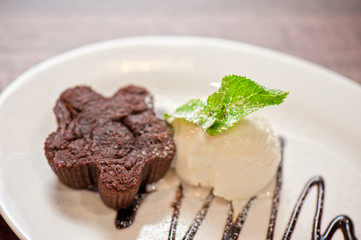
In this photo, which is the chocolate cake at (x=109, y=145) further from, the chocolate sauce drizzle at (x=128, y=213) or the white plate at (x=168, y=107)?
the white plate at (x=168, y=107)

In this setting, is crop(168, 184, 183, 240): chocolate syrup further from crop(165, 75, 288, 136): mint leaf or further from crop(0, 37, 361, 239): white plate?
crop(165, 75, 288, 136): mint leaf

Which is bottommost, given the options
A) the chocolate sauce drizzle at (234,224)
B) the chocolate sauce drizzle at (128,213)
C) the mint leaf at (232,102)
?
the chocolate sauce drizzle at (128,213)

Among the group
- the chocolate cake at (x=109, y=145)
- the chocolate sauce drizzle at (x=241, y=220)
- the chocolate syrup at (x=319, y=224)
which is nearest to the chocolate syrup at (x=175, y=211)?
the chocolate sauce drizzle at (x=241, y=220)

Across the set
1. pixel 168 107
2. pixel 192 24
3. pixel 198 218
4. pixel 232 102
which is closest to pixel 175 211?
pixel 198 218

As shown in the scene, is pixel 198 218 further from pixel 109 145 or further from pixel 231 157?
pixel 109 145

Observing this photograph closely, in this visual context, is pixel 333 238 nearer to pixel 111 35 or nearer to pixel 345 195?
pixel 345 195

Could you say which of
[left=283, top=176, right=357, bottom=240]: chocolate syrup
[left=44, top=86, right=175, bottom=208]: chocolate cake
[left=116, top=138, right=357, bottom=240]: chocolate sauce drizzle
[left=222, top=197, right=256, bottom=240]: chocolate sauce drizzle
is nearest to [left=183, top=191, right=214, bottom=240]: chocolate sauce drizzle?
[left=116, top=138, right=357, bottom=240]: chocolate sauce drizzle
